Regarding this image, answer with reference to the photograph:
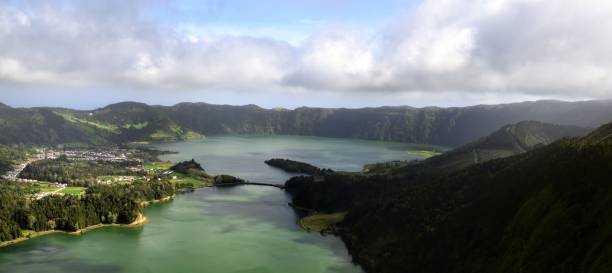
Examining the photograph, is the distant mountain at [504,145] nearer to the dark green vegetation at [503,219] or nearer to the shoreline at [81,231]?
the dark green vegetation at [503,219]

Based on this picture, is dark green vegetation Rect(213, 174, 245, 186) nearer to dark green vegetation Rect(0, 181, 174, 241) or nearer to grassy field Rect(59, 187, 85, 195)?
dark green vegetation Rect(0, 181, 174, 241)

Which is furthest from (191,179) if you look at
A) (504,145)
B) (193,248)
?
(504,145)

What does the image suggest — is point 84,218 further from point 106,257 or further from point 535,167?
point 535,167

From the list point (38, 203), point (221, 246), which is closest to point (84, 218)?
point (38, 203)

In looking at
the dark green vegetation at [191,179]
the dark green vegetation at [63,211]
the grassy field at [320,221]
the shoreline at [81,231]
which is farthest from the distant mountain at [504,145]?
the dark green vegetation at [63,211]

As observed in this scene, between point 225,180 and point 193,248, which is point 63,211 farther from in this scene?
point 225,180
